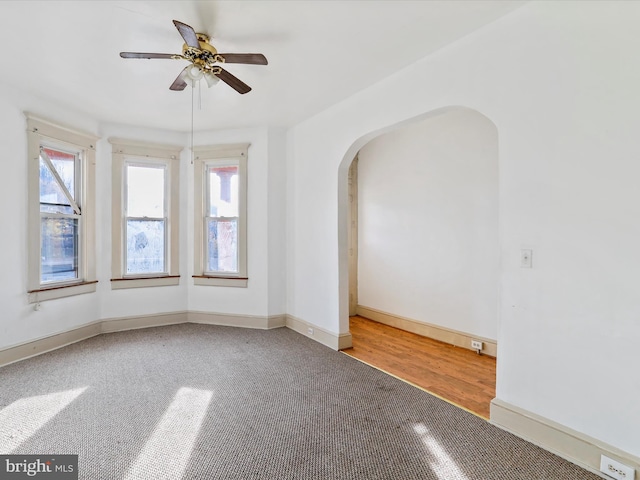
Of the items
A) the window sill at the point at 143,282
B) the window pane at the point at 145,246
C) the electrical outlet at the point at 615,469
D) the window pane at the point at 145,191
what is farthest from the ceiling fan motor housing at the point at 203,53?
the electrical outlet at the point at 615,469

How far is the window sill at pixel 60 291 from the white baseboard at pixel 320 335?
2584 mm

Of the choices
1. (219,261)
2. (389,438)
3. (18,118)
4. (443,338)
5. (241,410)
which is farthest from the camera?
(219,261)

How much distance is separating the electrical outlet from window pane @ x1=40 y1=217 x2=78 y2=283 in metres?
5.08

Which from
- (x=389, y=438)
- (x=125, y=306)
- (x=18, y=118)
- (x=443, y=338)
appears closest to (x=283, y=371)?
(x=389, y=438)

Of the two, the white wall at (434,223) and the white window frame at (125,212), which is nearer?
the white wall at (434,223)

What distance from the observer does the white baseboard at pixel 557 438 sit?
180cm

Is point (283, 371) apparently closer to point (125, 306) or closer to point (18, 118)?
point (125, 306)

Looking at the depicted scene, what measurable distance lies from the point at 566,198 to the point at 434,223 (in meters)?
2.30

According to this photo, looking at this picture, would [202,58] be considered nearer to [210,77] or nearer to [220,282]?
[210,77]

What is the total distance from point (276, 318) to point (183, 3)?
11.9 feet

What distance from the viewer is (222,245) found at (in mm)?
4906

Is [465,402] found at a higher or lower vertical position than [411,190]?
lower

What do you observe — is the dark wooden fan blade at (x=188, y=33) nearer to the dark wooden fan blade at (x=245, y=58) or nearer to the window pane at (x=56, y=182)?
the dark wooden fan blade at (x=245, y=58)

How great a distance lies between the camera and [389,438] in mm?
2131
